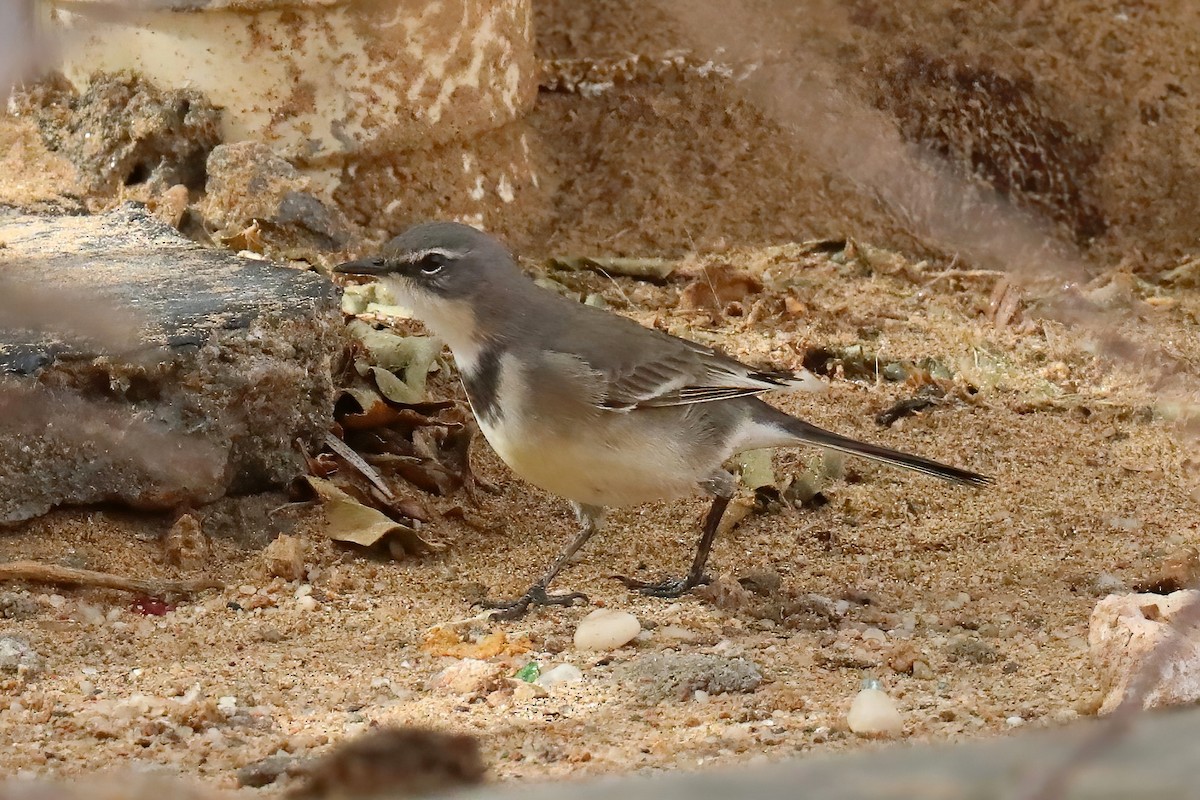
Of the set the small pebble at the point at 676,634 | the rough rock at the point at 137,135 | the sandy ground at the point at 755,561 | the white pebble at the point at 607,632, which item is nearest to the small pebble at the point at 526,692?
the sandy ground at the point at 755,561

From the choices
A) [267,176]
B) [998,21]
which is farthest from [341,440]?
[998,21]

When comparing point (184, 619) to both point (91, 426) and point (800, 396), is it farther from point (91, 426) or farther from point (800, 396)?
point (800, 396)

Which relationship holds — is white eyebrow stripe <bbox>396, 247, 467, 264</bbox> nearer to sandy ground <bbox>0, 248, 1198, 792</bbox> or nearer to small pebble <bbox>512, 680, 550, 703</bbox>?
sandy ground <bbox>0, 248, 1198, 792</bbox>

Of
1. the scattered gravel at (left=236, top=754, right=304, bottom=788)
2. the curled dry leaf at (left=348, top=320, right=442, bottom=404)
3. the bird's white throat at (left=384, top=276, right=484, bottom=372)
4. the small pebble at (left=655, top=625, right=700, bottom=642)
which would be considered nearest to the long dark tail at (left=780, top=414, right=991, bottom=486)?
the small pebble at (left=655, top=625, right=700, bottom=642)

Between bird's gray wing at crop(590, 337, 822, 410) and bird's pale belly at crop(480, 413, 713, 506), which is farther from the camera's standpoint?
bird's gray wing at crop(590, 337, 822, 410)

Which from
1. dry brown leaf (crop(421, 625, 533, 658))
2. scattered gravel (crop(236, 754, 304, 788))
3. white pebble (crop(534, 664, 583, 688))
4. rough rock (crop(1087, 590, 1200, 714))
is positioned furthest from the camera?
dry brown leaf (crop(421, 625, 533, 658))

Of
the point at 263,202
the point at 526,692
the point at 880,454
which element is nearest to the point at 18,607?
the point at 526,692

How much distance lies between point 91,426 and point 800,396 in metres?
3.08

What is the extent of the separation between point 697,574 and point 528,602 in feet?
1.96

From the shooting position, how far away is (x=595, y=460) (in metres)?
4.68

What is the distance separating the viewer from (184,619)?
456cm

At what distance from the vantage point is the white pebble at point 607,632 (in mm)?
4379

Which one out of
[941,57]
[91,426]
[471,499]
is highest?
[941,57]

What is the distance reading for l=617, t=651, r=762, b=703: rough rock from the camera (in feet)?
13.1
